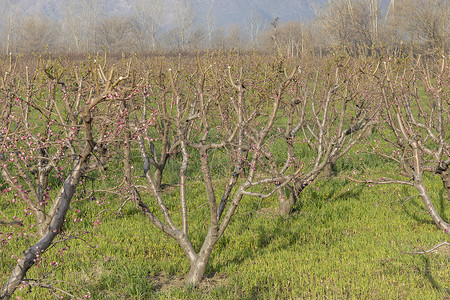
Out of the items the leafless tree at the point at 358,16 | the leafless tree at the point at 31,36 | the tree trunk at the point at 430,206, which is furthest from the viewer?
the leafless tree at the point at 31,36

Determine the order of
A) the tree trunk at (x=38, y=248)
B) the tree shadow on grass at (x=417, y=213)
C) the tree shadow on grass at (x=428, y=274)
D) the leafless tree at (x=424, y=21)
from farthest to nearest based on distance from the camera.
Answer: the leafless tree at (x=424, y=21), the tree shadow on grass at (x=417, y=213), the tree shadow on grass at (x=428, y=274), the tree trunk at (x=38, y=248)

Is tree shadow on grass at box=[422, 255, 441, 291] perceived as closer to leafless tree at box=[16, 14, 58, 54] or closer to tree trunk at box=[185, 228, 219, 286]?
tree trunk at box=[185, 228, 219, 286]

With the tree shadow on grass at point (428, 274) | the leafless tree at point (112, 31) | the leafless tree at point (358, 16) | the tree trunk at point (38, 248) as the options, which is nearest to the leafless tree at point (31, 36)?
the leafless tree at point (112, 31)

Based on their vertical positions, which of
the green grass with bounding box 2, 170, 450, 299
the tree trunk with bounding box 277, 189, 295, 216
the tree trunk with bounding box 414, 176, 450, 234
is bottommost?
the green grass with bounding box 2, 170, 450, 299

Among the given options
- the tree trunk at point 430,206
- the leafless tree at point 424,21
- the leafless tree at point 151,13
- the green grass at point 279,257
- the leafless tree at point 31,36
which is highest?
the leafless tree at point 151,13

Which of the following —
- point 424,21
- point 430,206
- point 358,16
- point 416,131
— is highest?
point 358,16

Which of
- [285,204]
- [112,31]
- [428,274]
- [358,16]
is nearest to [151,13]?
[112,31]

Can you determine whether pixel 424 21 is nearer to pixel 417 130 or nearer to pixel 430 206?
pixel 417 130

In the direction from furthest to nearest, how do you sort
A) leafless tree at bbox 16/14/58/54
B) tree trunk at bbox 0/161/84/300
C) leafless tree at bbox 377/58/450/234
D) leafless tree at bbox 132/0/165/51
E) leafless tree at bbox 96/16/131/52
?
leafless tree at bbox 96/16/131/52 < leafless tree at bbox 132/0/165/51 < leafless tree at bbox 16/14/58/54 < leafless tree at bbox 377/58/450/234 < tree trunk at bbox 0/161/84/300

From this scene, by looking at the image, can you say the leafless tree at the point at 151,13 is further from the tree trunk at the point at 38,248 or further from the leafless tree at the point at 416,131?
the tree trunk at the point at 38,248

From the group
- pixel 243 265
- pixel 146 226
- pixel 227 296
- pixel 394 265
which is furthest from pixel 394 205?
pixel 146 226

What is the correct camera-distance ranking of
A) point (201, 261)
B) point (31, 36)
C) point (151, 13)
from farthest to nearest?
point (151, 13)
point (31, 36)
point (201, 261)

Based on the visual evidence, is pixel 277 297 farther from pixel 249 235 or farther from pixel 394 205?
pixel 394 205

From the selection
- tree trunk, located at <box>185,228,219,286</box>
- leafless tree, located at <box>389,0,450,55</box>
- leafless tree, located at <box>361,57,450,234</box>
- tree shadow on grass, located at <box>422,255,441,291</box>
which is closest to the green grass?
tree shadow on grass, located at <box>422,255,441,291</box>
